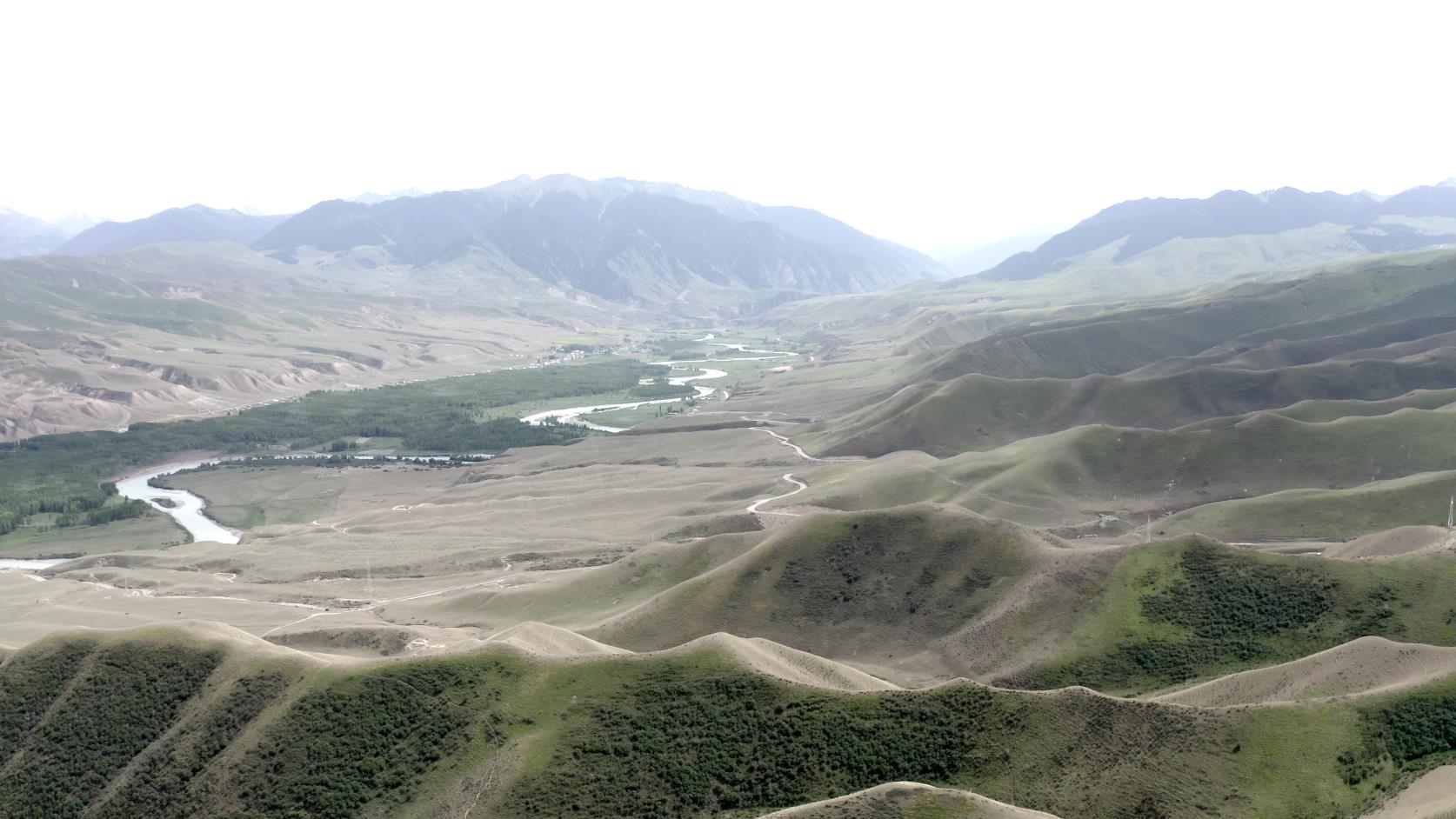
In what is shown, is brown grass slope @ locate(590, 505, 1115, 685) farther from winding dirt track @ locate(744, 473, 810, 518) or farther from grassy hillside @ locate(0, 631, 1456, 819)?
winding dirt track @ locate(744, 473, 810, 518)

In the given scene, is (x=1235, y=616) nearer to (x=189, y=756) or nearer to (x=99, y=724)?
(x=189, y=756)

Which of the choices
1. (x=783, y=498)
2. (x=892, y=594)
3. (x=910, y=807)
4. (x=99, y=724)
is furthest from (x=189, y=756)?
(x=783, y=498)

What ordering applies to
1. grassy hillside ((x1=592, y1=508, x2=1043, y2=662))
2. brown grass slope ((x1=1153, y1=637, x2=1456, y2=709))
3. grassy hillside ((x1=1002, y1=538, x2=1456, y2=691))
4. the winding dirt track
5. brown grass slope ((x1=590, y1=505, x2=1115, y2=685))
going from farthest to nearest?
the winding dirt track
grassy hillside ((x1=592, y1=508, x2=1043, y2=662))
brown grass slope ((x1=590, y1=505, x2=1115, y2=685))
grassy hillside ((x1=1002, y1=538, x2=1456, y2=691))
brown grass slope ((x1=1153, y1=637, x2=1456, y2=709))

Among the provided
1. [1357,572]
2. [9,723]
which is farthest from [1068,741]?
[9,723]

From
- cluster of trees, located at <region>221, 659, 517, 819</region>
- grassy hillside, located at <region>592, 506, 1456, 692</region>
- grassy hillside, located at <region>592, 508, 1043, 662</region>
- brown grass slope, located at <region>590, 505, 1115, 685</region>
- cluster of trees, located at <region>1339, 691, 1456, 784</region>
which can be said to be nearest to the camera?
cluster of trees, located at <region>1339, 691, 1456, 784</region>

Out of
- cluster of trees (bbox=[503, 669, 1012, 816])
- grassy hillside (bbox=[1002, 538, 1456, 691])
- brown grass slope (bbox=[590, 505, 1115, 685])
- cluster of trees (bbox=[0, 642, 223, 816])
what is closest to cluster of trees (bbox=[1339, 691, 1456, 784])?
cluster of trees (bbox=[503, 669, 1012, 816])

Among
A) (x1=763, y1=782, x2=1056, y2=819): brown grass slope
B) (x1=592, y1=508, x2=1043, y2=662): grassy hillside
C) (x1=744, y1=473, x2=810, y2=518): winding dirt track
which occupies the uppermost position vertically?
(x1=763, y1=782, x2=1056, y2=819): brown grass slope

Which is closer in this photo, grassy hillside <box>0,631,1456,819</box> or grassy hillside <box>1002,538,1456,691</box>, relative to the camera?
grassy hillside <box>0,631,1456,819</box>

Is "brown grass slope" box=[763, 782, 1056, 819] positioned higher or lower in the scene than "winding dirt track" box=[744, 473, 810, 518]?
higher

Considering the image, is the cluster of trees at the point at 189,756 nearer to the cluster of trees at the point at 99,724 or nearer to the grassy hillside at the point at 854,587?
the cluster of trees at the point at 99,724
